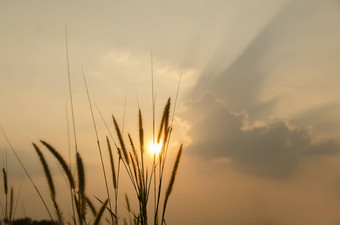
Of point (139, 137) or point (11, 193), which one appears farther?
point (11, 193)

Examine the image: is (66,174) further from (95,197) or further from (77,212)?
(95,197)

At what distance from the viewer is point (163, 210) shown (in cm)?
306

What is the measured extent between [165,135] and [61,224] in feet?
3.87

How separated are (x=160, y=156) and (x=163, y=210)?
0.49 meters

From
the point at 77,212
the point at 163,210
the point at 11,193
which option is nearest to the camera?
the point at 77,212

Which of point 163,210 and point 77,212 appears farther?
point 163,210

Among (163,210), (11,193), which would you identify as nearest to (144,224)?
(163,210)

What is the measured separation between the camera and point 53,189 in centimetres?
306

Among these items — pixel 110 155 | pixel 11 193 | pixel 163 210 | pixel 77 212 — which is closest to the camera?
pixel 77 212

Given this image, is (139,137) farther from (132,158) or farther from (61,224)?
(61,224)

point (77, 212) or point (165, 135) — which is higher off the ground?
point (165, 135)

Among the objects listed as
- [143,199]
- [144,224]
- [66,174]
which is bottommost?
[144,224]

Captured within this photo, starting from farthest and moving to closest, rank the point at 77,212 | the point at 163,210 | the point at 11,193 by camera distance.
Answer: the point at 11,193
the point at 163,210
the point at 77,212

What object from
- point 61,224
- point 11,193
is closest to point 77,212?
point 61,224
